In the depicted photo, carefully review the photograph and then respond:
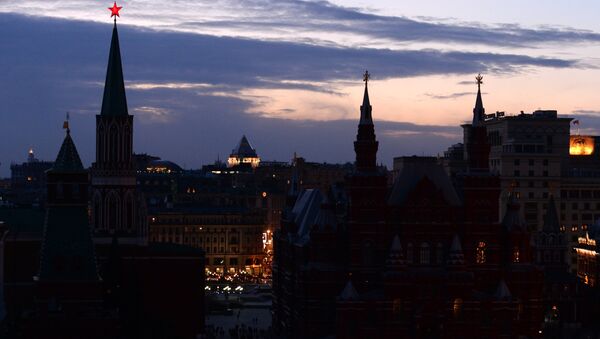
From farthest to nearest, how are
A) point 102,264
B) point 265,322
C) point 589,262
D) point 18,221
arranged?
point 589,262 < point 265,322 < point 18,221 < point 102,264

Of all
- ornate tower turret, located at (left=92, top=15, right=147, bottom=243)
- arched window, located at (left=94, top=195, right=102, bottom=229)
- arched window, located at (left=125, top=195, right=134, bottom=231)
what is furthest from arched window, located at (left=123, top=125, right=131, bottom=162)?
arched window, located at (left=94, top=195, right=102, bottom=229)

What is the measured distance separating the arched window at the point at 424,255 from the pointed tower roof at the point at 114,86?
33.4 meters

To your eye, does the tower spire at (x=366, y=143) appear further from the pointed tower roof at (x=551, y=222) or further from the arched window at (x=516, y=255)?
the pointed tower roof at (x=551, y=222)

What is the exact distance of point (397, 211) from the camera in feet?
428

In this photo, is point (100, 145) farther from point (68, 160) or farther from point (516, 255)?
point (516, 255)

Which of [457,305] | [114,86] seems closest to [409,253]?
[457,305]

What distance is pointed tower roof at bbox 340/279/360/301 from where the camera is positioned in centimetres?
12600

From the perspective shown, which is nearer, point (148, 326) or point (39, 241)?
point (148, 326)

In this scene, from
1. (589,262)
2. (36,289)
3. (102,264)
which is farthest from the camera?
(589,262)

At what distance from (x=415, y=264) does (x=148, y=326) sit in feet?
72.5

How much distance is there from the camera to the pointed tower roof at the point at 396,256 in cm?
12700

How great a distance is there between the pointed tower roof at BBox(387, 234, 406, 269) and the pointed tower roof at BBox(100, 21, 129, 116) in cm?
3309

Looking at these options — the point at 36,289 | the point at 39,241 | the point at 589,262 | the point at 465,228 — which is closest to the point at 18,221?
the point at 39,241

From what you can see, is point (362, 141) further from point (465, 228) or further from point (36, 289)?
point (36, 289)
